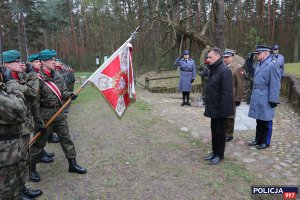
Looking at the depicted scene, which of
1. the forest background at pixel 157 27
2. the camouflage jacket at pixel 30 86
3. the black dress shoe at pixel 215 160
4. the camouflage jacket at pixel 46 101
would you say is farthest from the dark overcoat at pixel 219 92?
the forest background at pixel 157 27

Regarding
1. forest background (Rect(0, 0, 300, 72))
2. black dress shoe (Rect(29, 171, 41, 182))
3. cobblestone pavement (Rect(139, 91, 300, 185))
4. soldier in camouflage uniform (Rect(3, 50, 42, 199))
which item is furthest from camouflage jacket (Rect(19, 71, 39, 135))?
forest background (Rect(0, 0, 300, 72))

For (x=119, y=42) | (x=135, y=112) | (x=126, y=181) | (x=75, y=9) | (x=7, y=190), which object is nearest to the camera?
(x=7, y=190)

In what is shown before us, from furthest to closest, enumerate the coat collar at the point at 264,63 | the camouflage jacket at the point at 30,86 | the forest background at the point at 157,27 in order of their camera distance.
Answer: the forest background at the point at 157,27 < the coat collar at the point at 264,63 < the camouflage jacket at the point at 30,86

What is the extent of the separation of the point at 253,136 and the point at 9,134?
4.92 meters

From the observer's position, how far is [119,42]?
29859 millimetres

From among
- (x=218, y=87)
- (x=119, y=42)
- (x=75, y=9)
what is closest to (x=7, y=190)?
(x=218, y=87)

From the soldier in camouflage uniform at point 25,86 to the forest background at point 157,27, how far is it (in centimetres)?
1230

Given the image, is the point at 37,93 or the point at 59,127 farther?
the point at 59,127

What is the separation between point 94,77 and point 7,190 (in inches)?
79.7

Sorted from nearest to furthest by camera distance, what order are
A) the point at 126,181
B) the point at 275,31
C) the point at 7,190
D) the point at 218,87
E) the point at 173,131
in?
the point at 7,190 → the point at 126,181 → the point at 218,87 → the point at 173,131 → the point at 275,31

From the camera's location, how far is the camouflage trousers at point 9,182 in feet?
9.25

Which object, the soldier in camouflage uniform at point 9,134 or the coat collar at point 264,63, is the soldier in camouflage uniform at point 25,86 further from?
the coat collar at point 264,63

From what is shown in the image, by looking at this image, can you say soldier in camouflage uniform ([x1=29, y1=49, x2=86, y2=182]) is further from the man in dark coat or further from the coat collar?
the coat collar

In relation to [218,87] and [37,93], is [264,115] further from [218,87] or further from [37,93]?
[37,93]
